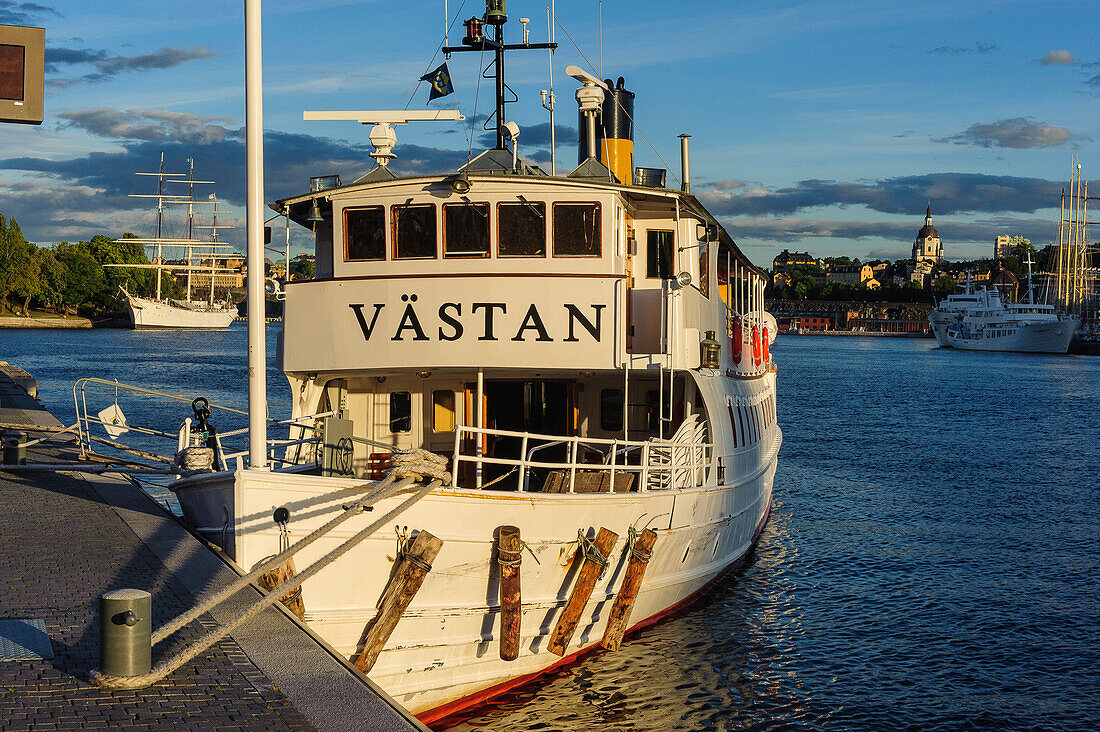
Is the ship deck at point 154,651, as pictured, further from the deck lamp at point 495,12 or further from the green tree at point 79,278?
the green tree at point 79,278

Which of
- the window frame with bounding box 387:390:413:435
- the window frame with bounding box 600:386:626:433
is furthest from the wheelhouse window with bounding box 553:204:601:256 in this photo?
the window frame with bounding box 387:390:413:435

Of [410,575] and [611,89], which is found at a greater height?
[611,89]

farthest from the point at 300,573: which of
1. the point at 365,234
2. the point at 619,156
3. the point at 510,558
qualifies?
the point at 619,156

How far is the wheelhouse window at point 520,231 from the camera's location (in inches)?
531

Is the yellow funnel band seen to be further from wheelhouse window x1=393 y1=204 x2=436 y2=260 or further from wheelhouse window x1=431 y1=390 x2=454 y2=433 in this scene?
wheelhouse window x1=431 y1=390 x2=454 y2=433

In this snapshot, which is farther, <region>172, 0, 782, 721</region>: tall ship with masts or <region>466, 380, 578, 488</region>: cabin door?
<region>466, 380, 578, 488</region>: cabin door

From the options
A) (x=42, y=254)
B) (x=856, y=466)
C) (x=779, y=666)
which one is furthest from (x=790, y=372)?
(x=42, y=254)

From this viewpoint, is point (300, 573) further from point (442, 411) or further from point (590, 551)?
point (442, 411)

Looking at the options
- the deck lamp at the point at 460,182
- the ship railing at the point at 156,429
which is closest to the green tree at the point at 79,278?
the ship railing at the point at 156,429

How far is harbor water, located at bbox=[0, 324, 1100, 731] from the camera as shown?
13.9 meters

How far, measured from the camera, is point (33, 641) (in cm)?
800

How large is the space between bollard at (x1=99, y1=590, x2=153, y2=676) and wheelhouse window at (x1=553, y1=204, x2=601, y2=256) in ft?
25.3

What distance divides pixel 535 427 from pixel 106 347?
9832cm

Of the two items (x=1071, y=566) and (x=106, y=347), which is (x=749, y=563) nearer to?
(x=1071, y=566)
